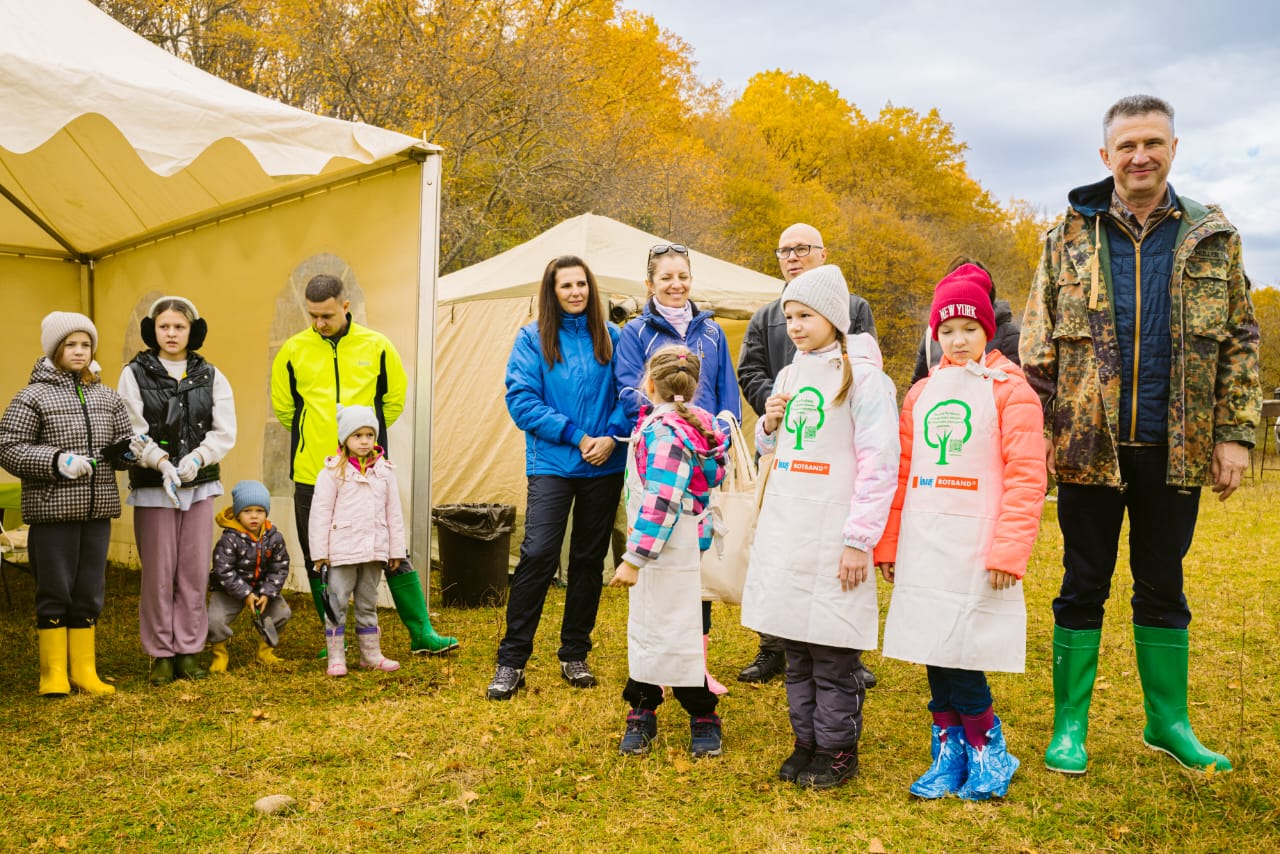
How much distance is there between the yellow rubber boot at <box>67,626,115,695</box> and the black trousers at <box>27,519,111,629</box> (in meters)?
0.04

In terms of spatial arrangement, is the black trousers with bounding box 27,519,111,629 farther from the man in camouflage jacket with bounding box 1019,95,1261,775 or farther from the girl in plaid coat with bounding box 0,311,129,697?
the man in camouflage jacket with bounding box 1019,95,1261,775

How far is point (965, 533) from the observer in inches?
113

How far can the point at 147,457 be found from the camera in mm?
4301

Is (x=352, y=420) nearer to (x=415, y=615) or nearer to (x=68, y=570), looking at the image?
(x=415, y=615)

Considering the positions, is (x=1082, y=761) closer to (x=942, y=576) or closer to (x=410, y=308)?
(x=942, y=576)

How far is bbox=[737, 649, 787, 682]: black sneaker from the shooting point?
4359 millimetres

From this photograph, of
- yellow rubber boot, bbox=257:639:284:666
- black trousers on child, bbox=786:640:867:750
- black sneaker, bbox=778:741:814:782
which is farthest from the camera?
yellow rubber boot, bbox=257:639:284:666

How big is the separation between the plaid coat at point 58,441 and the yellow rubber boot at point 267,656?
3.24ft

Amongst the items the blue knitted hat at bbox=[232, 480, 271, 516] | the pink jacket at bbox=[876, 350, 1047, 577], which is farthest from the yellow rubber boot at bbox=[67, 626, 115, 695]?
the pink jacket at bbox=[876, 350, 1047, 577]

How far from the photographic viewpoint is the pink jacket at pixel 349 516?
4438mm

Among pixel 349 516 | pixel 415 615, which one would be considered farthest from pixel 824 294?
pixel 415 615

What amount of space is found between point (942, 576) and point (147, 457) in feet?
10.9

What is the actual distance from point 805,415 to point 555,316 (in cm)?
147

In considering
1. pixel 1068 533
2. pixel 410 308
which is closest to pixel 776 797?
pixel 1068 533
